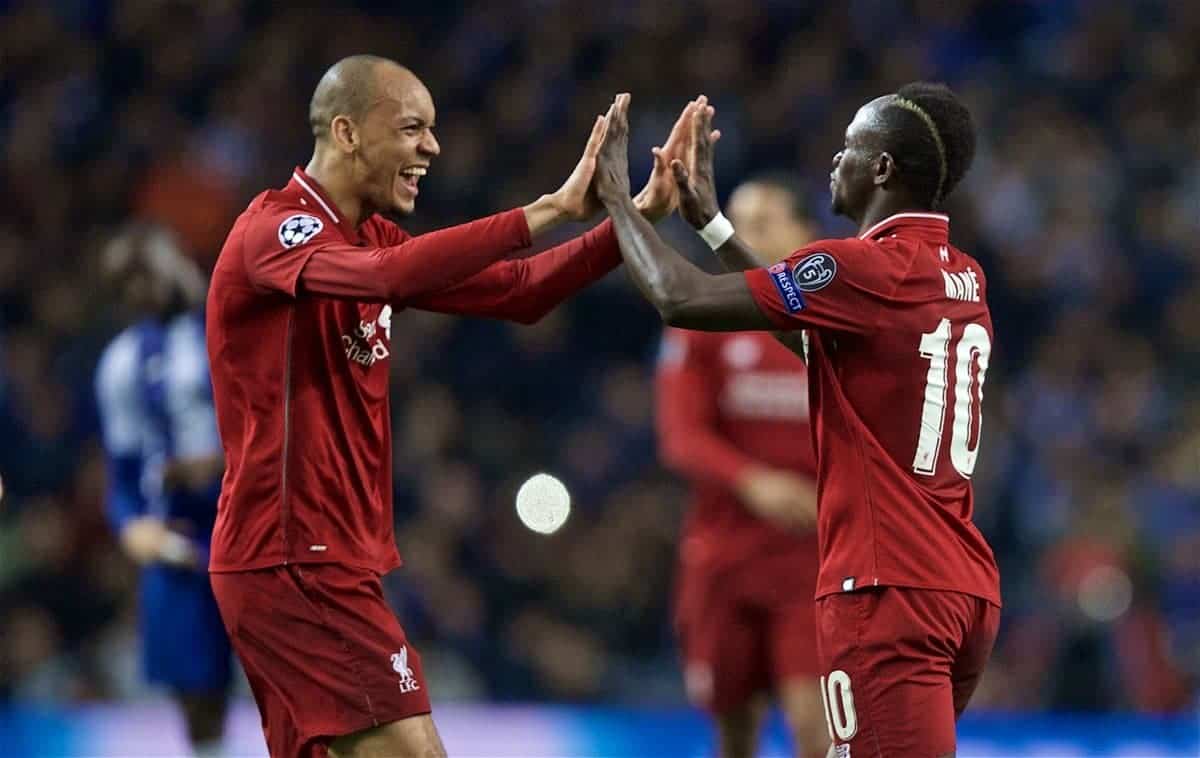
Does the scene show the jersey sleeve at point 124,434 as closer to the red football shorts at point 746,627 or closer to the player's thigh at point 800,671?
the red football shorts at point 746,627

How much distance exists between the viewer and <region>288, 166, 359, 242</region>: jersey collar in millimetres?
4473

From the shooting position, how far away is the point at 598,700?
938 cm

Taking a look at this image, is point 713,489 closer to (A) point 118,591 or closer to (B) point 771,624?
(B) point 771,624

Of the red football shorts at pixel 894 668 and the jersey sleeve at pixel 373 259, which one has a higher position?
the jersey sleeve at pixel 373 259

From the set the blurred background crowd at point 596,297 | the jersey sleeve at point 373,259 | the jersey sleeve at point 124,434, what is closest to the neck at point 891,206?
the jersey sleeve at point 373,259

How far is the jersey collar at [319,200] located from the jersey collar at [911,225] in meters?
1.21

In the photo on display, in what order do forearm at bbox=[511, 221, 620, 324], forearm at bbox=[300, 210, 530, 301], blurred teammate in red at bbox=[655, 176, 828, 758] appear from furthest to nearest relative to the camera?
blurred teammate in red at bbox=[655, 176, 828, 758], forearm at bbox=[511, 221, 620, 324], forearm at bbox=[300, 210, 530, 301]

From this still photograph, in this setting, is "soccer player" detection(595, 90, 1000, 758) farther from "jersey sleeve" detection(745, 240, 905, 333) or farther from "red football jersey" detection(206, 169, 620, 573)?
"red football jersey" detection(206, 169, 620, 573)

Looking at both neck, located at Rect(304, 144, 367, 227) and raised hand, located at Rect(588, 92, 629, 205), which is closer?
raised hand, located at Rect(588, 92, 629, 205)

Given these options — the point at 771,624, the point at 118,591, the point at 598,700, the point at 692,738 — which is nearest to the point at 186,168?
the point at 118,591

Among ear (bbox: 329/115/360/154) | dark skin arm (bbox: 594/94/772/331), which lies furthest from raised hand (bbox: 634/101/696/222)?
ear (bbox: 329/115/360/154)

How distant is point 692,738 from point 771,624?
1.42m

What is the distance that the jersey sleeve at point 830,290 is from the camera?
13.2 ft

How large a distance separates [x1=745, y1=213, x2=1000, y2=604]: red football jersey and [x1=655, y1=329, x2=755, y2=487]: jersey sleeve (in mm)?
2337
